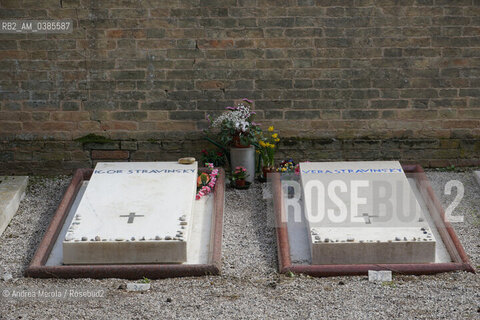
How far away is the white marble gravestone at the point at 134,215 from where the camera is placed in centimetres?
569

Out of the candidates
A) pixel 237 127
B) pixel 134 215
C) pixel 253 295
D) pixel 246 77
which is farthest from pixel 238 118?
pixel 253 295

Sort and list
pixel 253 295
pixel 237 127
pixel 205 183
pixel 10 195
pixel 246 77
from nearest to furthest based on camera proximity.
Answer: pixel 253 295 < pixel 10 195 < pixel 205 183 < pixel 237 127 < pixel 246 77

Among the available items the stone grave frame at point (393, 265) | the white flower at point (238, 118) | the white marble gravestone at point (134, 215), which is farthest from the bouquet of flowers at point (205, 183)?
the stone grave frame at point (393, 265)

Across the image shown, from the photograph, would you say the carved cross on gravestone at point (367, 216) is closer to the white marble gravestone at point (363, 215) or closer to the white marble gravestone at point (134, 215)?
the white marble gravestone at point (363, 215)

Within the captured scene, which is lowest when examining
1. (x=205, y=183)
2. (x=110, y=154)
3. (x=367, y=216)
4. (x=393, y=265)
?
(x=393, y=265)

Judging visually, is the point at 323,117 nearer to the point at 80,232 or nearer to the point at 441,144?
the point at 441,144

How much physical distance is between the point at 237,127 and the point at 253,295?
7.99 feet

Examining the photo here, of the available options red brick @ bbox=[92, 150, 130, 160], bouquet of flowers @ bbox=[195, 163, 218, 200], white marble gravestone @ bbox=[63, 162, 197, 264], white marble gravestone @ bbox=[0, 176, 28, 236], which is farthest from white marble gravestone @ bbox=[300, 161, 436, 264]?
white marble gravestone @ bbox=[0, 176, 28, 236]

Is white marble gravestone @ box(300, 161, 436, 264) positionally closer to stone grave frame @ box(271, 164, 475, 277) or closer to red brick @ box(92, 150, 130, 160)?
stone grave frame @ box(271, 164, 475, 277)

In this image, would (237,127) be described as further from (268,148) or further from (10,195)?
(10,195)

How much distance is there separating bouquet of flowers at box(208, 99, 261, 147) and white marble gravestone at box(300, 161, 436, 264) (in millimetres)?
701

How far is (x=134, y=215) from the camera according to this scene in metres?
6.15

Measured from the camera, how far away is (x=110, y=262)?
225 inches

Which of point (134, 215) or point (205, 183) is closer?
point (134, 215)
